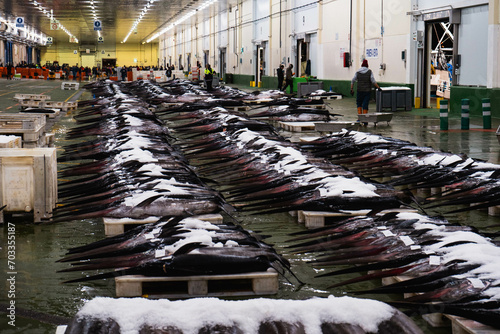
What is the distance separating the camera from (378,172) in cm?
905

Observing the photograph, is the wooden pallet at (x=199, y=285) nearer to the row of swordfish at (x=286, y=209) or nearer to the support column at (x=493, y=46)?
the row of swordfish at (x=286, y=209)

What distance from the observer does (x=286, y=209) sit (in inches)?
239

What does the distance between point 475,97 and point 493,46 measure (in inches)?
65.0

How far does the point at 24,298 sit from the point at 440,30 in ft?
79.4

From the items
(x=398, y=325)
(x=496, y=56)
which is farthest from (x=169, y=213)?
(x=496, y=56)

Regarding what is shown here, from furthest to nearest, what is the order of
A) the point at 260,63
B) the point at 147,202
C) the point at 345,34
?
the point at 260,63
the point at 345,34
the point at 147,202

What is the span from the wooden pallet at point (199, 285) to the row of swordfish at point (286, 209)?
0.21ft

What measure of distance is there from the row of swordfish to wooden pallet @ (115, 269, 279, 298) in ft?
0.21

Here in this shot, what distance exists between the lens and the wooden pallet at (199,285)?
4.48 metres

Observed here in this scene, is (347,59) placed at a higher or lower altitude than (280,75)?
higher

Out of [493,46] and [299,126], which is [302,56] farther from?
[299,126]

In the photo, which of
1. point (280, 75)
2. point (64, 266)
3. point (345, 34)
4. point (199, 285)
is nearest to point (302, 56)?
point (280, 75)

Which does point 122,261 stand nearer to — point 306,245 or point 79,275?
point 79,275

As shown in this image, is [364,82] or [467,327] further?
[364,82]
